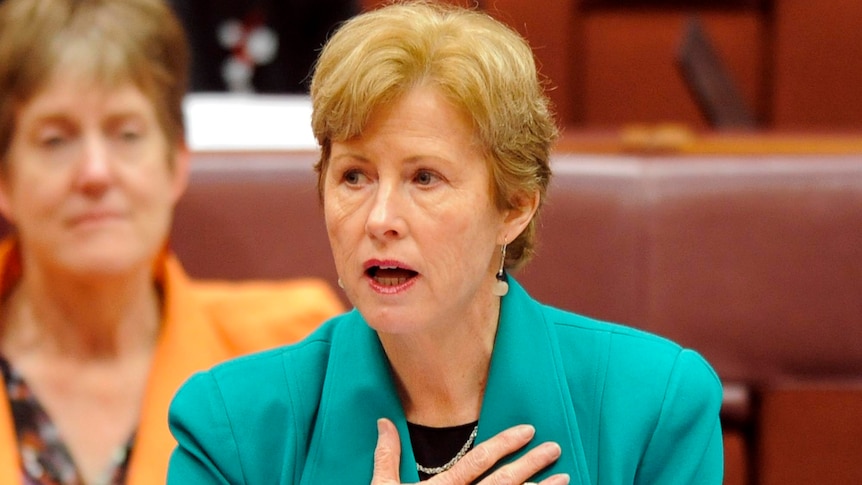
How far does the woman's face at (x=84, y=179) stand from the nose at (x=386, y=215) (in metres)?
0.84

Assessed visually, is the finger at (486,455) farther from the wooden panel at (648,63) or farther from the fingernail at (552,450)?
the wooden panel at (648,63)

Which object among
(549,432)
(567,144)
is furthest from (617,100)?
(549,432)

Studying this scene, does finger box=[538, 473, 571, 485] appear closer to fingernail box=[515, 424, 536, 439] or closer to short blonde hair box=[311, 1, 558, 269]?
fingernail box=[515, 424, 536, 439]

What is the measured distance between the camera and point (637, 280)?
7.72 feet

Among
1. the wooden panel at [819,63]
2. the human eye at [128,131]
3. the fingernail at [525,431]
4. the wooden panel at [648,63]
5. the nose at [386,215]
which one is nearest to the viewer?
the nose at [386,215]

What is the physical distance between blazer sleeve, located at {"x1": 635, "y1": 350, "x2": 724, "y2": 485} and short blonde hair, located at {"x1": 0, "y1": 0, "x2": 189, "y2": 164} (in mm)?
1082

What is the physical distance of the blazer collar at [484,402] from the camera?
4.60 feet

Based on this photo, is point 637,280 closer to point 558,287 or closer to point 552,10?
point 558,287

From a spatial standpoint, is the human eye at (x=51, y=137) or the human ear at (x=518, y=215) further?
the human eye at (x=51, y=137)

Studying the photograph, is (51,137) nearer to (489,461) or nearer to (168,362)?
(168,362)

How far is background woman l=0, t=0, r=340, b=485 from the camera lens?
200 centimetres

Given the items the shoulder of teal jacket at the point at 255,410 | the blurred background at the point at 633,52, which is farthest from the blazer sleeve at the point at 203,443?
the blurred background at the point at 633,52

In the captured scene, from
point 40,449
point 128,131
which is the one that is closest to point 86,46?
point 128,131

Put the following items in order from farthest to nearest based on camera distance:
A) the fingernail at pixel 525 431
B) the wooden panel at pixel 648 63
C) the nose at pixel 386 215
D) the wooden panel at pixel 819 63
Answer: the wooden panel at pixel 648 63, the wooden panel at pixel 819 63, the fingernail at pixel 525 431, the nose at pixel 386 215
